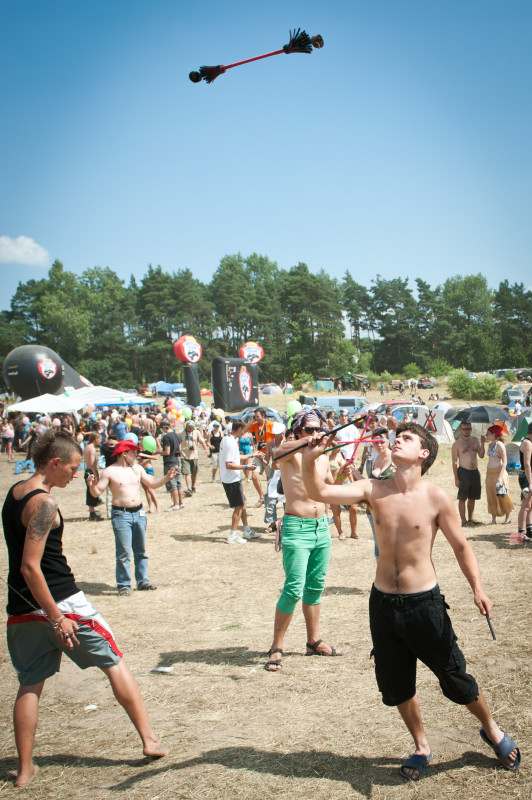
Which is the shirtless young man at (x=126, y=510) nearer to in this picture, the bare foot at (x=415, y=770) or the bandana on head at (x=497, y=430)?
the bare foot at (x=415, y=770)

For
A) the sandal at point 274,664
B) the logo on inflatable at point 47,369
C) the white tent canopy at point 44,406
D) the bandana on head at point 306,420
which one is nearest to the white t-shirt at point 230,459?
the sandal at point 274,664

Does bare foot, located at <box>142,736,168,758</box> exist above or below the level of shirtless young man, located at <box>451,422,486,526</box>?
below

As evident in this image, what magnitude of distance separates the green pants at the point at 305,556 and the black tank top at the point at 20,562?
6.39 feet

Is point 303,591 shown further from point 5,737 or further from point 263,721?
point 5,737

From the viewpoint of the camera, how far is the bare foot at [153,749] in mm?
3357

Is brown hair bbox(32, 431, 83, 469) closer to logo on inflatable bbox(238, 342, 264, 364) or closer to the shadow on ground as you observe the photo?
the shadow on ground

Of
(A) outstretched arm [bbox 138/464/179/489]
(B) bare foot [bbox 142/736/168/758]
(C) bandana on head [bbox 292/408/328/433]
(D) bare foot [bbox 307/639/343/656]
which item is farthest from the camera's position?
(A) outstretched arm [bbox 138/464/179/489]

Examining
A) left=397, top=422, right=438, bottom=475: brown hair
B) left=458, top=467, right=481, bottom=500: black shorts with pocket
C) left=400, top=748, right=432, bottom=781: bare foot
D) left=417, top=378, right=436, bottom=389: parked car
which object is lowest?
left=400, top=748, right=432, bottom=781: bare foot

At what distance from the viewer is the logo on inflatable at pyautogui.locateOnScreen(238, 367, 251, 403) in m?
35.7

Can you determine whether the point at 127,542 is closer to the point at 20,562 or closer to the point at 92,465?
the point at 20,562

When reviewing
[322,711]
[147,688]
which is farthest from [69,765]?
[322,711]

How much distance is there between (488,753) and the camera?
329 cm

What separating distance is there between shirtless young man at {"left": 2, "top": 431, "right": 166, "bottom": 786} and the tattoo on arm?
0.03m

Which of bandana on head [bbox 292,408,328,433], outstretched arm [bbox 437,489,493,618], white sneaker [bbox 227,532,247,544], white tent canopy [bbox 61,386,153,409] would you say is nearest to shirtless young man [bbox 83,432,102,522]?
white sneaker [bbox 227,532,247,544]
